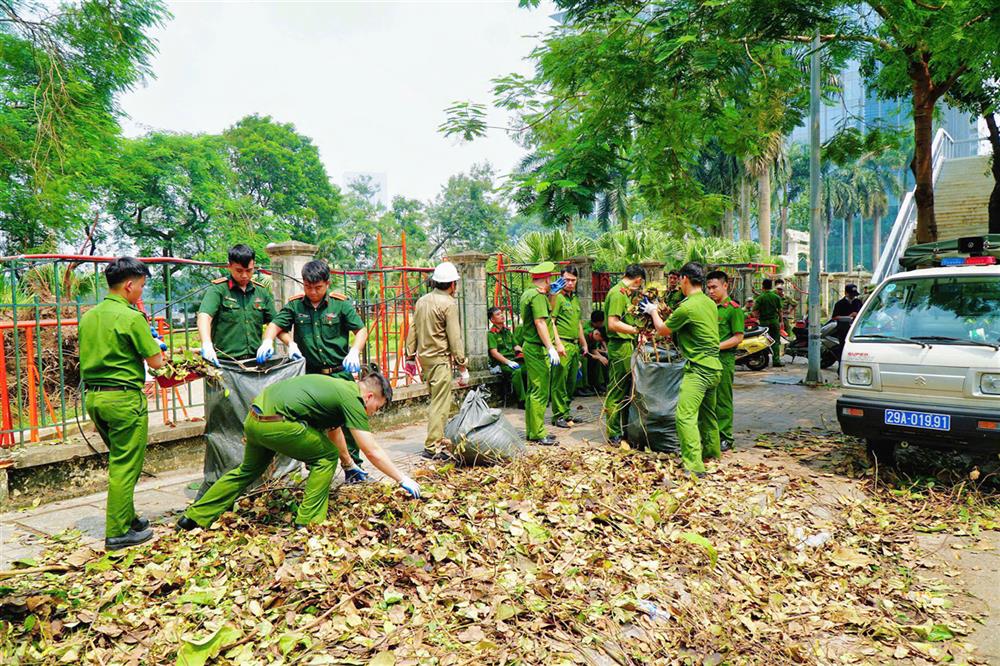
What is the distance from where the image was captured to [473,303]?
9180mm

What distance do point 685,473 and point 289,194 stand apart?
40601mm

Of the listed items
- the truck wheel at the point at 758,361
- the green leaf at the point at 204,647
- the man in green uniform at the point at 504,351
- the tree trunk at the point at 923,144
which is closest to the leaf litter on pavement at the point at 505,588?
the green leaf at the point at 204,647

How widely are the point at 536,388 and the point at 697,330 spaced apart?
1.87 m

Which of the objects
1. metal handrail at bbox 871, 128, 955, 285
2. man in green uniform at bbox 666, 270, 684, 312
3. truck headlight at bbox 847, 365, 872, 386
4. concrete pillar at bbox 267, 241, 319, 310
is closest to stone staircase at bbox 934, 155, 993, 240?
metal handrail at bbox 871, 128, 955, 285

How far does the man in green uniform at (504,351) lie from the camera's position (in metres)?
9.27

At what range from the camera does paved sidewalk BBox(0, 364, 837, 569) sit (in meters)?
4.61

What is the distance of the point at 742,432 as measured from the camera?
7832 mm

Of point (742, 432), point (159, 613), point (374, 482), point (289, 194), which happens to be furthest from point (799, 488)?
point (289, 194)

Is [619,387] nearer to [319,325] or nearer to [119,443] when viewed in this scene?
[319,325]

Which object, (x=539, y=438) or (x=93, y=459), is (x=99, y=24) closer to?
(x=93, y=459)

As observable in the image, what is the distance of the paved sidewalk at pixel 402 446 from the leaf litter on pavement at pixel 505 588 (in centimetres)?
50

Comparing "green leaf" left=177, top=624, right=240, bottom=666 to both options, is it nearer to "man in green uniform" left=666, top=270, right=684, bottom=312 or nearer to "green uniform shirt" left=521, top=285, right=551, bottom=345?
"green uniform shirt" left=521, top=285, right=551, bottom=345

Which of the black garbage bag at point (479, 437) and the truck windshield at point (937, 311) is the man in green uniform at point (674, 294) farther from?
the black garbage bag at point (479, 437)

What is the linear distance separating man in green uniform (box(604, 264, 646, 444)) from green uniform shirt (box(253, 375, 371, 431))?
3375 mm
